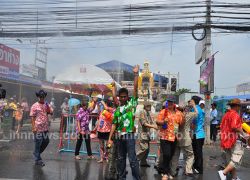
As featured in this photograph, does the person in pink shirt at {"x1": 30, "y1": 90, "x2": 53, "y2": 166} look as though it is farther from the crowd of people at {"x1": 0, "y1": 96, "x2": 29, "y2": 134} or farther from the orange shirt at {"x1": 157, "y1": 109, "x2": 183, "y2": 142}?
the crowd of people at {"x1": 0, "y1": 96, "x2": 29, "y2": 134}

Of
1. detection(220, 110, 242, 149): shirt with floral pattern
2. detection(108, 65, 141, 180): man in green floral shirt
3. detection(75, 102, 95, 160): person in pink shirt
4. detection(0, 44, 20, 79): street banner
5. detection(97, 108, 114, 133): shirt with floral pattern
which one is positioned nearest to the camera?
detection(108, 65, 141, 180): man in green floral shirt

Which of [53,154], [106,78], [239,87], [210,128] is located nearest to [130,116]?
[53,154]

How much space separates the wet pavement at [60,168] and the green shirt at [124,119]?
1477 mm

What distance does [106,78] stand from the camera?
46.8 feet

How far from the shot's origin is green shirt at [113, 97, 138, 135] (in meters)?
5.88

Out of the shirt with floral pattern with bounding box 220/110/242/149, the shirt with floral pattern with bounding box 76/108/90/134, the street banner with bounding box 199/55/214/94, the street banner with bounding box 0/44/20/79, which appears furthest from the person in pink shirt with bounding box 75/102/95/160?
the street banner with bounding box 0/44/20/79

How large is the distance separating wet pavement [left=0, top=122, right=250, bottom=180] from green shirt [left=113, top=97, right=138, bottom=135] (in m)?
1.48

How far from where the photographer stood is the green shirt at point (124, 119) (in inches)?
231

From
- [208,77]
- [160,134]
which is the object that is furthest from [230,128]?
[208,77]

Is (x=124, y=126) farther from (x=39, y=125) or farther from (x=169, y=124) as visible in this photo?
(x=39, y=125)

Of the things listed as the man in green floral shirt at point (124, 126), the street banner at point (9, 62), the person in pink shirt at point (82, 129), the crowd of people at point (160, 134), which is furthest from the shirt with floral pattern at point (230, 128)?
the street banner at point (9, 62)

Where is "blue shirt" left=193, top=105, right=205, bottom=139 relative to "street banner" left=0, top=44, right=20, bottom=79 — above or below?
below

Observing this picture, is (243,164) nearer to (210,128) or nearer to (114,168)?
(114,168)

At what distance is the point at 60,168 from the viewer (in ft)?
25.0
